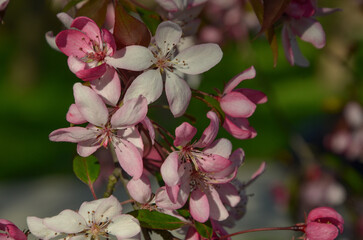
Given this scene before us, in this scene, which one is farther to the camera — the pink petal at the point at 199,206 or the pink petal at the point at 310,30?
the pink petal at the point at 310,30

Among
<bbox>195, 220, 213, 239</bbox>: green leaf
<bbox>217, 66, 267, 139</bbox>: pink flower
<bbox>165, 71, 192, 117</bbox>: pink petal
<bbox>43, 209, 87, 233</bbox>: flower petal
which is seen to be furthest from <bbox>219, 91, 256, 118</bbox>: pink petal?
<bbox>43, 209, 87, 233</bbox>: flower petal

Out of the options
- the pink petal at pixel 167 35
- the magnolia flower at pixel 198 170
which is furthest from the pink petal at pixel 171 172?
the pink petal at pixel 167 35

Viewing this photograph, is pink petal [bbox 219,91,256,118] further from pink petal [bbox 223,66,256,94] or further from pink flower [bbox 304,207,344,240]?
pink flower [bbox 304,207,344,240]

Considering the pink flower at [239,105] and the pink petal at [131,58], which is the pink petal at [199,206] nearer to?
the pink flower at [239,105]

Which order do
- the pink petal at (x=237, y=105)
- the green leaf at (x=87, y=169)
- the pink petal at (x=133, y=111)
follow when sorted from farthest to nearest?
the green leaf at (x=87, y=169)
the pink petal at (x=237, y=105)
the pink petal at (x=133, y=111)

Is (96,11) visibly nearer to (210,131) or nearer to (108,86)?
(108,86)

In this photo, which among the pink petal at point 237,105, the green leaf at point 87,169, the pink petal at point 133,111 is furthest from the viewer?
the green leaf at point 87,169

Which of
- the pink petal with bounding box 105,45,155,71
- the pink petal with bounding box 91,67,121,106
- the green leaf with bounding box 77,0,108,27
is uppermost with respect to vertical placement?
the green leaf with bounding box 77,0,108,27
